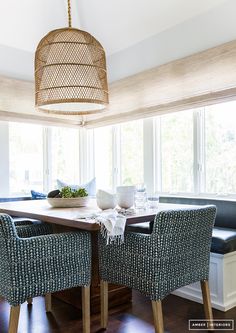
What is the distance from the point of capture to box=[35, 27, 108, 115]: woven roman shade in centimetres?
262

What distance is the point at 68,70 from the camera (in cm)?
262

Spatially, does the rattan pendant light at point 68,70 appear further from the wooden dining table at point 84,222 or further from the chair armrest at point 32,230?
the chair armrest at point 32,230

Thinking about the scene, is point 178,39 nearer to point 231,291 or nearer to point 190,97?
point 190,97

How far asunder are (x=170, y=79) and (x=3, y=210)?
221 cm

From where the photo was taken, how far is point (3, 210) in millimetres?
2705

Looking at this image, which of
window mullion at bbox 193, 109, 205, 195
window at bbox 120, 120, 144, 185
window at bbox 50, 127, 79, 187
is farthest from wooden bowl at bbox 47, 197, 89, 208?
window at bbox 50, 127, 79, 187

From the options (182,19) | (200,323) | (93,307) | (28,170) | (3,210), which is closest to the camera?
(200,323)

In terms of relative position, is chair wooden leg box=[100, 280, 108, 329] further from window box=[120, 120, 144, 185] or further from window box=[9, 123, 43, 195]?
window box=[9, 123, 43, 195]

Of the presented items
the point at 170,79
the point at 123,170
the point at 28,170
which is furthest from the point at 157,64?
the point at 28,170

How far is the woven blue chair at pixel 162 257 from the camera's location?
6.09ft

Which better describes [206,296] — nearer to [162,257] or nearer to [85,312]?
[162,257]

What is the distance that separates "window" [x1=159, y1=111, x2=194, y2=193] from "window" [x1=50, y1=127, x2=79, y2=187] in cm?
166

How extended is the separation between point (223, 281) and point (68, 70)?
1993 mm

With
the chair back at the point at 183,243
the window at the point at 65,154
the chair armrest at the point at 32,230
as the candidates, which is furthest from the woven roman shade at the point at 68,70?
the window at the point at 65,154
